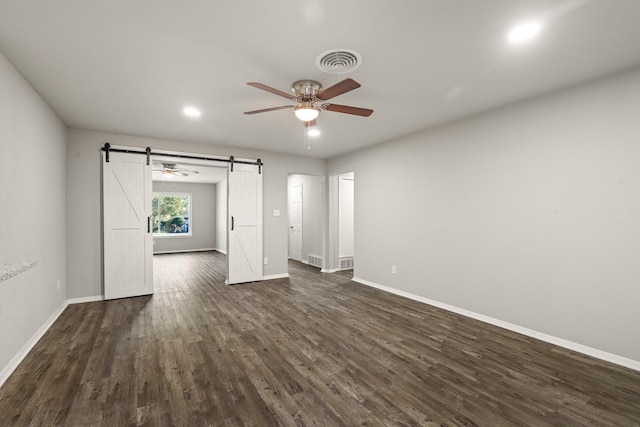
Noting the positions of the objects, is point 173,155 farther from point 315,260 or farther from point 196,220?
point 196,220

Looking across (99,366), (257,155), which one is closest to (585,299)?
(99,366)

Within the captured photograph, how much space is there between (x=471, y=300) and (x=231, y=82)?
3786 mm

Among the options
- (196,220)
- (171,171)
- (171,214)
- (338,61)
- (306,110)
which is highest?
(338,61)

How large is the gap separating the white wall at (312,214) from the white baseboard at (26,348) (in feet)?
15.0

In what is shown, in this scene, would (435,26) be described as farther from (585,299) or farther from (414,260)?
(414,260)

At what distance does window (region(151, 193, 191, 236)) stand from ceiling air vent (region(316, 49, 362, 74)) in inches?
368

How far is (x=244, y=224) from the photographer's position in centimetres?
561

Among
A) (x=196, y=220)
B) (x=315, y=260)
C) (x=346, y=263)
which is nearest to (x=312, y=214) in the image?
(x=315, y=260)

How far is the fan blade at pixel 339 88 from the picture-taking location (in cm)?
222

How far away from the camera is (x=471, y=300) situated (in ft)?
12.2

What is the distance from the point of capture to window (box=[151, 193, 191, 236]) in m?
10.1

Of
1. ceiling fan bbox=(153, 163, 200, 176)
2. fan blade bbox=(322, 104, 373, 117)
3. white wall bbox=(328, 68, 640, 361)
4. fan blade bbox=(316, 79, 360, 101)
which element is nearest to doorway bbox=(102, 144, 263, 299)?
ceiling fan bbox=(153, 163, 200, 176)

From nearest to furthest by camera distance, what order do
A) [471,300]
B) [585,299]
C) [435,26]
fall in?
[435,26], [585,299], [471,300]

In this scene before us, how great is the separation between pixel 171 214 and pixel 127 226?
612 cm
